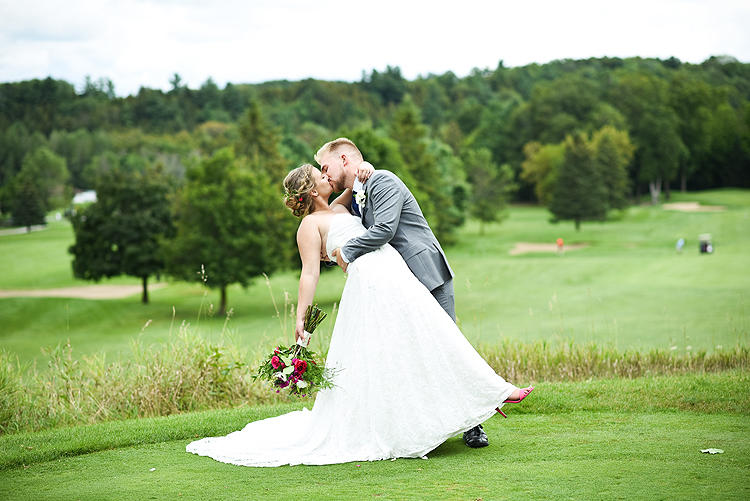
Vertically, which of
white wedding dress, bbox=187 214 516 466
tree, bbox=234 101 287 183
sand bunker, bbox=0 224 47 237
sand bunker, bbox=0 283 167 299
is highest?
tree, bbox=234 101 287 183

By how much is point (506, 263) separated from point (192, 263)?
645 inches

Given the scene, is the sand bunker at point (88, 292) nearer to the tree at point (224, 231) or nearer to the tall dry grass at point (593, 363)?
the tree at point (224, 231)

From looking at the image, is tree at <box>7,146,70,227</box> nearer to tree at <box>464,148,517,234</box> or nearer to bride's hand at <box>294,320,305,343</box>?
tree at <box>464,148,517,234</box>

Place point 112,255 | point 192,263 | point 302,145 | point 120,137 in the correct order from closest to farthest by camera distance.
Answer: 1. point 192,263
2. point 112,255
3. point 302,145
4. point 120,137

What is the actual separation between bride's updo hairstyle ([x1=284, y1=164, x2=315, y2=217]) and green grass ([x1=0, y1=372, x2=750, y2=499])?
196 centimetres

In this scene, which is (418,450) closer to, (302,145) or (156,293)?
(156,293)

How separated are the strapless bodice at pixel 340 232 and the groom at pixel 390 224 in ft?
0.19

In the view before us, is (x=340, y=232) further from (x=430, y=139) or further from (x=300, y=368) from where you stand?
(x=430, y=139)

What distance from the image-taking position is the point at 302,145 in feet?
228

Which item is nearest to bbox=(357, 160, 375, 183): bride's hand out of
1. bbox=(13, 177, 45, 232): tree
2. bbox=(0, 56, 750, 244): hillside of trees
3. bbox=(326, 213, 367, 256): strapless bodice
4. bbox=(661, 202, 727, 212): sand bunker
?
bbox=(326, 213, 367, 256): strapless bodice

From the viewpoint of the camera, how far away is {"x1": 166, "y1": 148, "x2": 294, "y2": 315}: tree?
96.1 ft

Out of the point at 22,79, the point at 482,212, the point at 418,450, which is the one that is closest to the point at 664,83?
the point at 482,212

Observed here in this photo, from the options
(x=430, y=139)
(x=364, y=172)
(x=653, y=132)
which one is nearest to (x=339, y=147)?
(x=364, y=172)

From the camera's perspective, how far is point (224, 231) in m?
29.7
